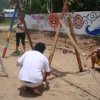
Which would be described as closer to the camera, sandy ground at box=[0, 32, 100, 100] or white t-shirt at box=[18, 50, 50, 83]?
white t-shirt at box=[18, 50, 50, 83]

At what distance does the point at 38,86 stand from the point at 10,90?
80 centimetres

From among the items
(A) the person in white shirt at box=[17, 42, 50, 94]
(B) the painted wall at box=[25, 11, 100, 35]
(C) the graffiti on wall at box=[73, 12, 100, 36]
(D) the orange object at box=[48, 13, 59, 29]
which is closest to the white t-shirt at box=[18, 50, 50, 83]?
(A) the person in white shirt at box=[17, 42, 50, 94]

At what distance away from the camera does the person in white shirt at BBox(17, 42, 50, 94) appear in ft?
23.6

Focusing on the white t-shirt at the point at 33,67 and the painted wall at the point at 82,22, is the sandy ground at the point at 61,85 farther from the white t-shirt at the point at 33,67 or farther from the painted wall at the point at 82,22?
the painted wall at the point at 82,22

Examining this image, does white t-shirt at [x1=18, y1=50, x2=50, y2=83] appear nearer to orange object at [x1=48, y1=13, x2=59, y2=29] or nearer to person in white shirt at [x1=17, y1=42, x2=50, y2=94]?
person in white shirt at [x1=17, y1=42, x2=50, y2=94]

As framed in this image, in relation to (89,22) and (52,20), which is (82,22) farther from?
(52,20)

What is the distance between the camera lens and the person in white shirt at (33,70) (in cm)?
718

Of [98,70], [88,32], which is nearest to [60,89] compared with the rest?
[98,70]

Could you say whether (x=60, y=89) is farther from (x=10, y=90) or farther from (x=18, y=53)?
(x=18, y=53)

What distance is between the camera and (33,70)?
724cm

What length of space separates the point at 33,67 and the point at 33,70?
0.23ft

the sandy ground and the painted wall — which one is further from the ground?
the painted wall

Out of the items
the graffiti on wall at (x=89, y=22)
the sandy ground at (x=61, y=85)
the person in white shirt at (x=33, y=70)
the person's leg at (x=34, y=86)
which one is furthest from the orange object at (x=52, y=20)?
the person's leg at (x=34, y=86)

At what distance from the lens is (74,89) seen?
25.9 feet
